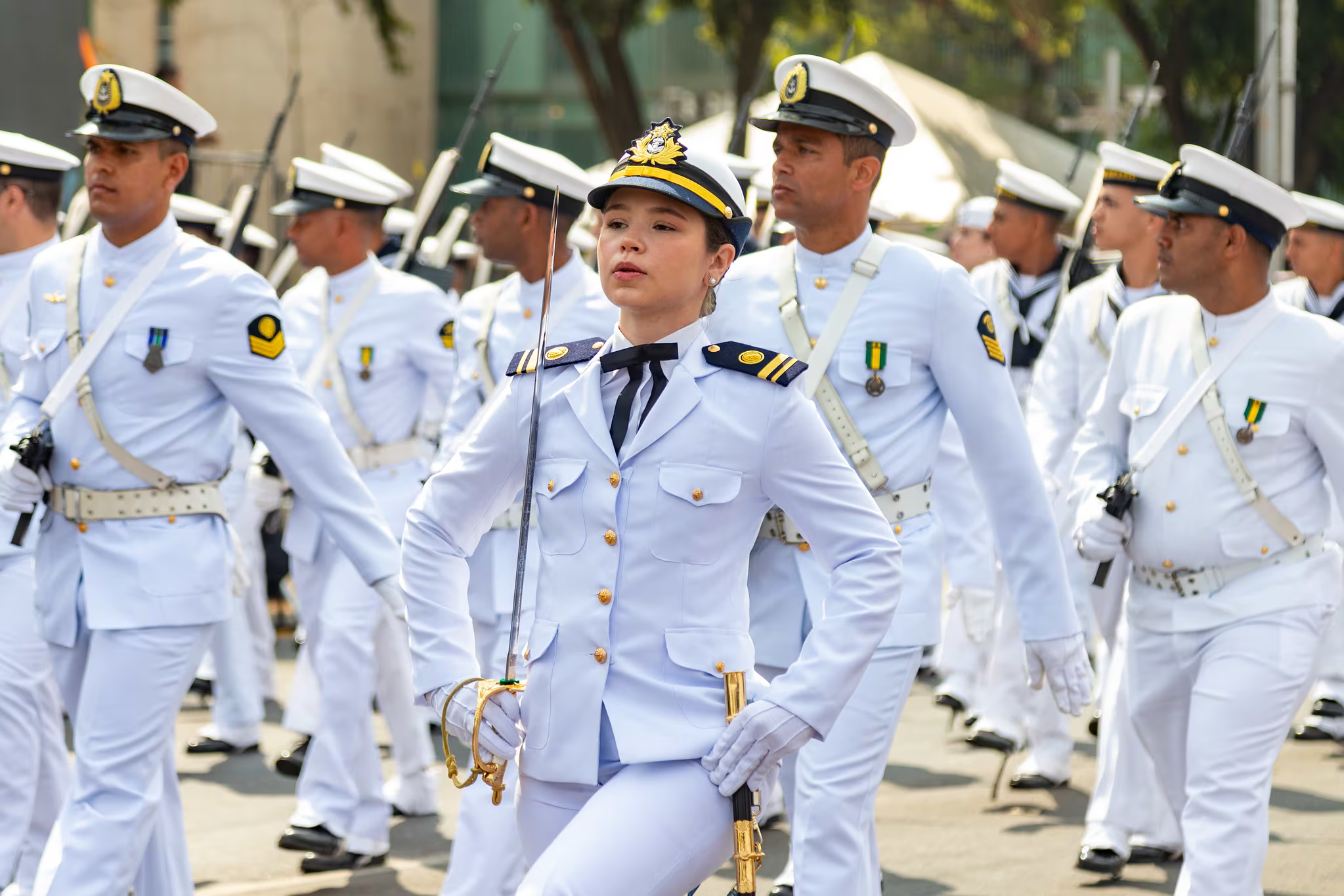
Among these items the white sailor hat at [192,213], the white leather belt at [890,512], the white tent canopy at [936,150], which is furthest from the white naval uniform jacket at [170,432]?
the white tent canopy at [936,150]

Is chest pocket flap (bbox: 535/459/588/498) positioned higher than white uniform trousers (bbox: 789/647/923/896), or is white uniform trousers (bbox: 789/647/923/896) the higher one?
A: chest pocket flap (bbox: 535/459/588/498)

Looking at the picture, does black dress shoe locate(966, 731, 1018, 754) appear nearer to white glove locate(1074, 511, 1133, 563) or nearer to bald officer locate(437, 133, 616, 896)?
bald officer locate(437, 133, 616, 896)

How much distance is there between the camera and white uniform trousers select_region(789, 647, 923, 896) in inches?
196

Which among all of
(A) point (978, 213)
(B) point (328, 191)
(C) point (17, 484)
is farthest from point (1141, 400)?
(A) point (978, 213)

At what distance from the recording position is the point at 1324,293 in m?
9.98

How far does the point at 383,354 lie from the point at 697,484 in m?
4.33

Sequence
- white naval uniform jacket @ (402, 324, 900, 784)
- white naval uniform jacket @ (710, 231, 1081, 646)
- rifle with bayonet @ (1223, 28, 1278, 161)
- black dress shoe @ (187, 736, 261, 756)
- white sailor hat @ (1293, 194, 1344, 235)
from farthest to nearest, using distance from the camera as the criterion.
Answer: white sailor hat @ (1293, 194, 1344, 235), black dress shoe @ (187, 736, 261, 756), rifle with bayonet @ (1223, 28, 1278, 161), white naval uniform jacket @ (710, 231, 1081, 646), white naval uniform jacket @ (402, 324, 900, 784)

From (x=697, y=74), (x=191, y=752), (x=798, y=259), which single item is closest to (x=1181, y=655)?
(x=798, y=259)

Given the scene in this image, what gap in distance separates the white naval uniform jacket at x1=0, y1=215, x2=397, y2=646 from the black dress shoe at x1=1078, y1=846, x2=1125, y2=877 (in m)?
2.85

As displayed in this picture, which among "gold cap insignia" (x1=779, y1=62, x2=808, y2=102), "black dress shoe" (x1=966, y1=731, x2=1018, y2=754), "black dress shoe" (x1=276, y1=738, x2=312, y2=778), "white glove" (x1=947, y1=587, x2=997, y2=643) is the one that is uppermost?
"gold cap insignia" (x1=779, y1=62, x2=808, y2=102)

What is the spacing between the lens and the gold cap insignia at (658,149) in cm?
377

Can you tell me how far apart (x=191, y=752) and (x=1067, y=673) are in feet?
17.4

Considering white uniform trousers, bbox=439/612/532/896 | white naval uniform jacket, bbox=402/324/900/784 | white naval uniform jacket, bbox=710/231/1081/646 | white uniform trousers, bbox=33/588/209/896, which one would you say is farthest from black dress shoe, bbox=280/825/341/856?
white naval uniform jacket, bbox=402/324/900/784

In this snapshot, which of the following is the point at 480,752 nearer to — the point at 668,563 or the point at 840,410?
the point at 668,563
